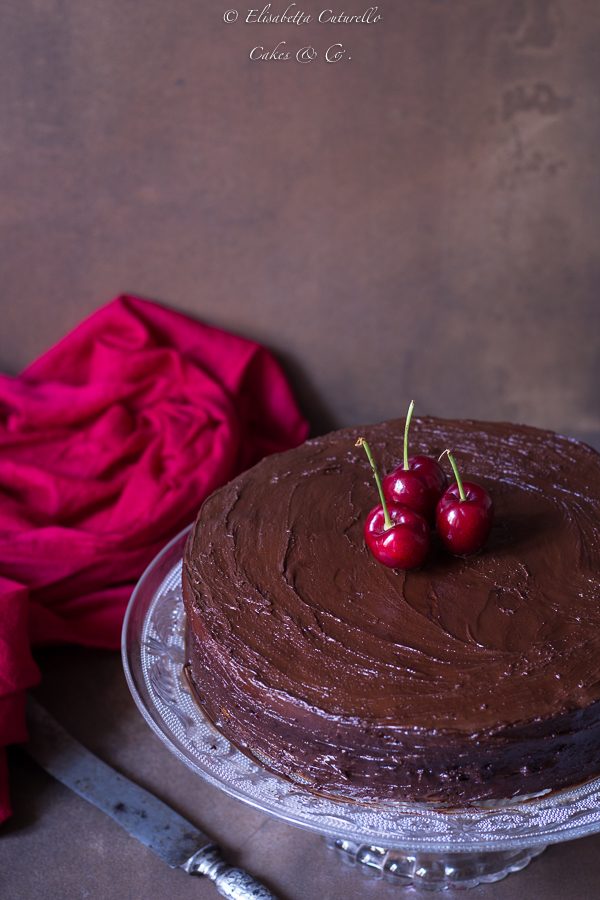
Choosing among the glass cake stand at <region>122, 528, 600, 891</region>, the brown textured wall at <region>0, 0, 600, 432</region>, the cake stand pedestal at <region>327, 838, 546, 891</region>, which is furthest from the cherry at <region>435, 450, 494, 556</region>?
the brown textured wall at <region>0, 0, 600, 432</region>

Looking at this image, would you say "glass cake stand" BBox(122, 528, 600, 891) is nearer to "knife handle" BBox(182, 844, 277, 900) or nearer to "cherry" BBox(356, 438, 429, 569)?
"knife handle" BBox(182, 844, 277, 900)

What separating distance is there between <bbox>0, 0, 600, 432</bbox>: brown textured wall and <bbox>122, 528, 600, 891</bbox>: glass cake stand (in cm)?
110

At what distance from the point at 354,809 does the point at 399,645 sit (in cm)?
28

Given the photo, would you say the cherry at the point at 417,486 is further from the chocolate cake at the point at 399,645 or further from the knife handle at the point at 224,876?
the knife handle at the point at 224,876

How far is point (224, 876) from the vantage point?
1901 mm

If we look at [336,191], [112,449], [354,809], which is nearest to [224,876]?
[354,809]

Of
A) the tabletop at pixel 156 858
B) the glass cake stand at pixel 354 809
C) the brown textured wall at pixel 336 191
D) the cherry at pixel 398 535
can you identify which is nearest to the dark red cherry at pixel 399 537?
the cherry at pixel 398 535

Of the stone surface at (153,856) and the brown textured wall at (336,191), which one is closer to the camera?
the stone surface at (153,856)

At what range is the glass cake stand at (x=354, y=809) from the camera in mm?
1606

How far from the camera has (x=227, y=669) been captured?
5.74 ft

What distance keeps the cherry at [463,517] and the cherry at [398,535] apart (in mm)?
37

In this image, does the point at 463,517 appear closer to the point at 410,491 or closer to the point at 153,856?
the point at 410,491

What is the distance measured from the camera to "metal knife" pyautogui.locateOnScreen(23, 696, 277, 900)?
1907 millimetres

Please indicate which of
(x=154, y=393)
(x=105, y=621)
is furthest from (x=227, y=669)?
(x=154, y=393)
